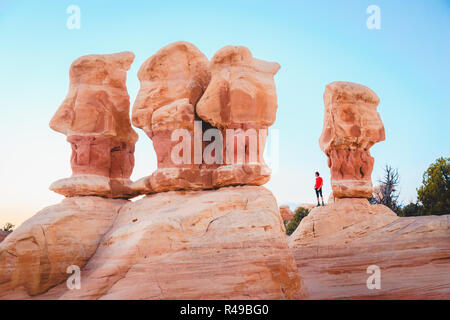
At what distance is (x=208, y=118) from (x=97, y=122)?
2.28m

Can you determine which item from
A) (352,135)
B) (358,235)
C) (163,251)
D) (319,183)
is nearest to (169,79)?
(163,251)

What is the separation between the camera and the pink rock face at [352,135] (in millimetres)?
13984

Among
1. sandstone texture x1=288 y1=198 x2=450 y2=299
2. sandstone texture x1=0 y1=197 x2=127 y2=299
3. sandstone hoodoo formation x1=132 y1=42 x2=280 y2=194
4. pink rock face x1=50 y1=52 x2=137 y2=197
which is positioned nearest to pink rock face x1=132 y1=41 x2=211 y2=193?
sandstone hoodoo formation x1=132 y1=42 x2=280 y2=194

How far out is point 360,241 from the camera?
1198 cm

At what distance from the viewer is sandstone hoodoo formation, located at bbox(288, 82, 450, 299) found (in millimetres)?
10023

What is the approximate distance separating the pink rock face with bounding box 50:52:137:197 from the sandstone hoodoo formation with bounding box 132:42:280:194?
2.40 feet

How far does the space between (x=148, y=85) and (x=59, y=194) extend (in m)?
2.61

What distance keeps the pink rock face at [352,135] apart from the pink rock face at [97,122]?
7.00 meters

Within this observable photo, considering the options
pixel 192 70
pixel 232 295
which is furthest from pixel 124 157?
pixel 232 295

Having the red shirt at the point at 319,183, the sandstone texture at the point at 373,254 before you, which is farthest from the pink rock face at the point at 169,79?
the red shirt at the point at 319,183

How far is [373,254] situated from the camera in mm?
11117

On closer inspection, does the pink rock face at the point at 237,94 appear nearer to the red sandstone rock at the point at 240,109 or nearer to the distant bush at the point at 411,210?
the red sandstone rock at the point at 240,109
